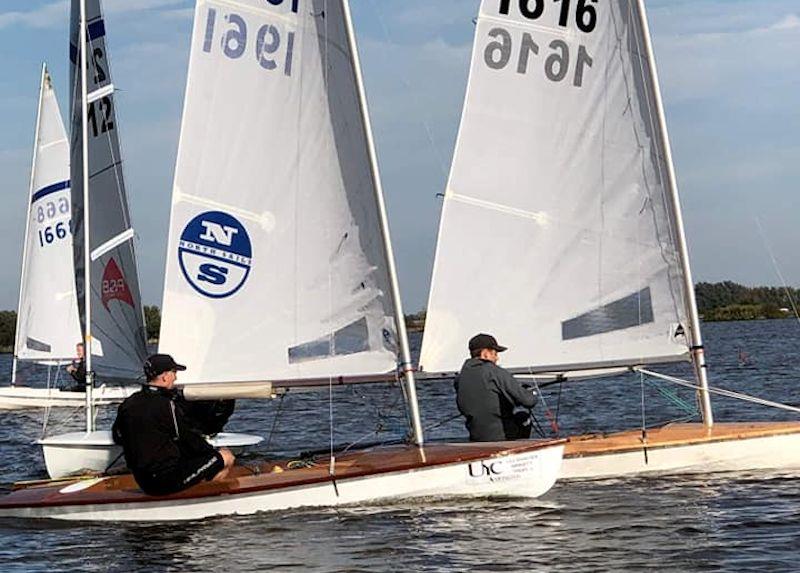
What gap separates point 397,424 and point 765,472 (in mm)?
9785

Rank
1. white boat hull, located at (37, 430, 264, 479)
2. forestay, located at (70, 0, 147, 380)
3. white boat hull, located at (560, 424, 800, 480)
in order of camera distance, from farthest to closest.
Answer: forestay, located at (70, 0, 147, 380), white boat hull, located at (37, 430, 264, 479), white boat hull, located at (560, 424, 800, 480)

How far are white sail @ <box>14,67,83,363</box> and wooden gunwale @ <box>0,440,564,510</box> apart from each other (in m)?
16.8

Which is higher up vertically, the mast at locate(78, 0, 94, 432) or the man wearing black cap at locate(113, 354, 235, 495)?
the mast at locate(78, 0, 94, 432)

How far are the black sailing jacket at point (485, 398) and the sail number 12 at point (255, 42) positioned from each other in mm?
3141


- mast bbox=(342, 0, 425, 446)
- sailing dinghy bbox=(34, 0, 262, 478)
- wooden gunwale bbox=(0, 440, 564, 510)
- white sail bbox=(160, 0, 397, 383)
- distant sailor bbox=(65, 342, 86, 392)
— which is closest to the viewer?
wooden gunwale bbox=(0, 440, 564, 510)

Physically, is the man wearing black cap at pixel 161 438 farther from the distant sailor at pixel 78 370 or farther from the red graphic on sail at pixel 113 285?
the distant sailor at pixel 78 370

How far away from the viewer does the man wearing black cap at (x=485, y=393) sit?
1363 cm

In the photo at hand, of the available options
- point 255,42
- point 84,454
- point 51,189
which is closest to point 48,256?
point 51,189

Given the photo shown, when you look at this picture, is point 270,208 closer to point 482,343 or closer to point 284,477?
point 482,343

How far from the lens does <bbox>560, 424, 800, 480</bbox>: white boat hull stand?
14281mm

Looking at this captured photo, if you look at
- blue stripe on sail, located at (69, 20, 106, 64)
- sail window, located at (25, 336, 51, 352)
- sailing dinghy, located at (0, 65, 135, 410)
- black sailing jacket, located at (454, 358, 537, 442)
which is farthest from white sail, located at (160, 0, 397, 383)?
sail window, located at (25, 336, 51, 352)

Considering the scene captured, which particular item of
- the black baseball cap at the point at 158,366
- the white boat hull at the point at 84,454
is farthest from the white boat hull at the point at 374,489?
the white boat hull at the point at 84,454

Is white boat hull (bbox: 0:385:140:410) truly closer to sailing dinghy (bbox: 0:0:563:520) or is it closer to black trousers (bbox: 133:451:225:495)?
sailing dinghy (bbox: 0:0:563:520)

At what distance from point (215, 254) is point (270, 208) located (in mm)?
639
